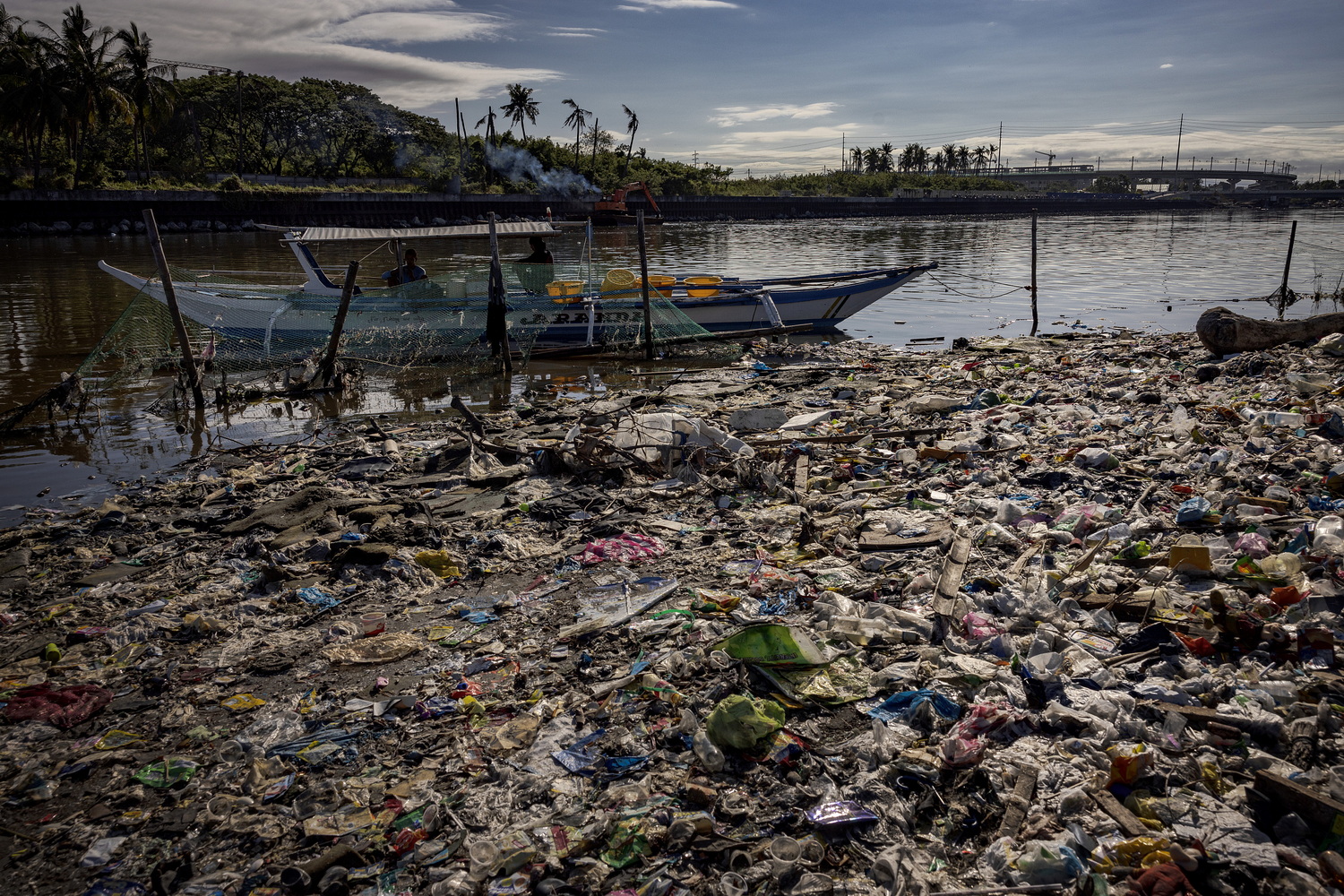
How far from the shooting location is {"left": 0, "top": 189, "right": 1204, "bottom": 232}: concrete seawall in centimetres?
4119

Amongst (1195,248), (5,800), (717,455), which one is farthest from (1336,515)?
(1195,248)

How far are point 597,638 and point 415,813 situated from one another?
1.50 m

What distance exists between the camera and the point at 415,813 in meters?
3.21

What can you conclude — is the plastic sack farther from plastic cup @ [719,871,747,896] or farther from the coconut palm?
the coconut palm

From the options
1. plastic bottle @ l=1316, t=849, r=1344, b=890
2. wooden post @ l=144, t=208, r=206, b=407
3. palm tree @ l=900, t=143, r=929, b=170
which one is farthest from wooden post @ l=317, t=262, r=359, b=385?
palm tree @ l=900, t=143, r=929, b=170

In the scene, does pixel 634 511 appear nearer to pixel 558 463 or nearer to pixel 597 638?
pixel 558 463

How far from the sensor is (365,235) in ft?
39.7

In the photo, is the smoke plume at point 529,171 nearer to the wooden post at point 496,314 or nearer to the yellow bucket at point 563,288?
the yellow bucket at point 563,288

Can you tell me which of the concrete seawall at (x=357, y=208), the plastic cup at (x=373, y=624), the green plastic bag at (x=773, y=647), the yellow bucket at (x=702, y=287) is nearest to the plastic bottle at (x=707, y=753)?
the green plastic bag at (x=773, y=647)

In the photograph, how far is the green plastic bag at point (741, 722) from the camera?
3406mm

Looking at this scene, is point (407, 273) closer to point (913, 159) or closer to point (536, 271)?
point (536, 271)

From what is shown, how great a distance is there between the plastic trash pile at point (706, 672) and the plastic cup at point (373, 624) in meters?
0.03

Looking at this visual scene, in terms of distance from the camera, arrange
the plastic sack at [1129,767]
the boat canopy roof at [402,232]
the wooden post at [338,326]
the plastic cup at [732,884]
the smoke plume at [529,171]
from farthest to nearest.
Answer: the smoke plume at [529,171] → the boat canopy roof at [402,232] → the wooden post at [338,326] → the plastic sack at [1129,767] → the plastic cup at [732,884]

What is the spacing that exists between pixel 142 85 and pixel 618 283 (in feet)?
178
